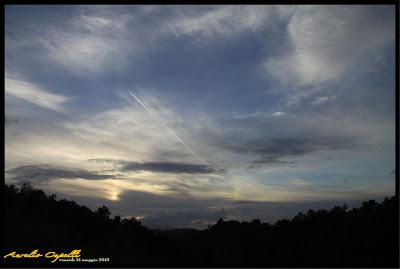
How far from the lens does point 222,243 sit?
2400 centimetres

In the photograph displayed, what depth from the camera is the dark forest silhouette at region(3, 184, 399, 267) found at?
1956cm

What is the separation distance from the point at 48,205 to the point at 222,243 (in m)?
15.9

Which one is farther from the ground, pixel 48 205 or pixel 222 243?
pixel 48 205

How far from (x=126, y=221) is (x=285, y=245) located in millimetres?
17158

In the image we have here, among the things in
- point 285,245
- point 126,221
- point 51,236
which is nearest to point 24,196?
point 126,221

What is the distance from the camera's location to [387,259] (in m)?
16.1

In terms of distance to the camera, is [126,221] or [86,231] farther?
[126,221]

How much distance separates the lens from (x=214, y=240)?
80.7 feet

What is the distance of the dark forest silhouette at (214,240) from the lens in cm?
1956
